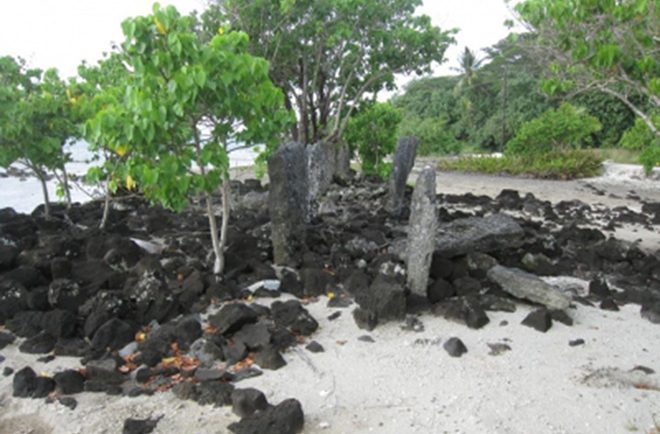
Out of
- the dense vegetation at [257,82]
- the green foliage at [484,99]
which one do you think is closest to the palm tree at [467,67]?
the green foliage at [484,99]

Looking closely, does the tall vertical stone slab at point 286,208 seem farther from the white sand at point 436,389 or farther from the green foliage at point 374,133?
the green foliage at point 374,133

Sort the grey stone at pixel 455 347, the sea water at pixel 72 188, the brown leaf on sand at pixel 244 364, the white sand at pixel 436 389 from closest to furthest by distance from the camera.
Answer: the white sand at pixel 436 389 < the brown leaf on sand at pixel 244 364 < the grey stone at pixel 455 347 < the sea water at pixel 72 188

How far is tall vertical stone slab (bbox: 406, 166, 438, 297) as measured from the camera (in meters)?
6.50

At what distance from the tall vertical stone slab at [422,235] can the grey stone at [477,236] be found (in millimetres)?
975

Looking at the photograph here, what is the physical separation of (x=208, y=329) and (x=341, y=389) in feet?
5.65

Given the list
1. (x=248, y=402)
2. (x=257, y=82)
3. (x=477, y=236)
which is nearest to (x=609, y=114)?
(x=477, y=236)

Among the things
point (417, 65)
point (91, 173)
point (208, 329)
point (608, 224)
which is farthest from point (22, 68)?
point (608, 224)

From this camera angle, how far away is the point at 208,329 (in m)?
5.81

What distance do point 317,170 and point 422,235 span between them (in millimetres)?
6011

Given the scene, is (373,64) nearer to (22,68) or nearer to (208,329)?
(22,68)

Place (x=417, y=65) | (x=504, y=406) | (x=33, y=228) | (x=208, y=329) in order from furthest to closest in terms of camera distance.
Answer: (x=417, y=65)
(x=33, y=228)
(x=208, y=329)
(x=504, y=406)

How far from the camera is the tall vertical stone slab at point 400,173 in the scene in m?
11.4

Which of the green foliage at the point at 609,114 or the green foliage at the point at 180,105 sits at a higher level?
the green foliage at the point at 180,105

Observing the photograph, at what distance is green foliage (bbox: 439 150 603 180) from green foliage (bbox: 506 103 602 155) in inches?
16.3
